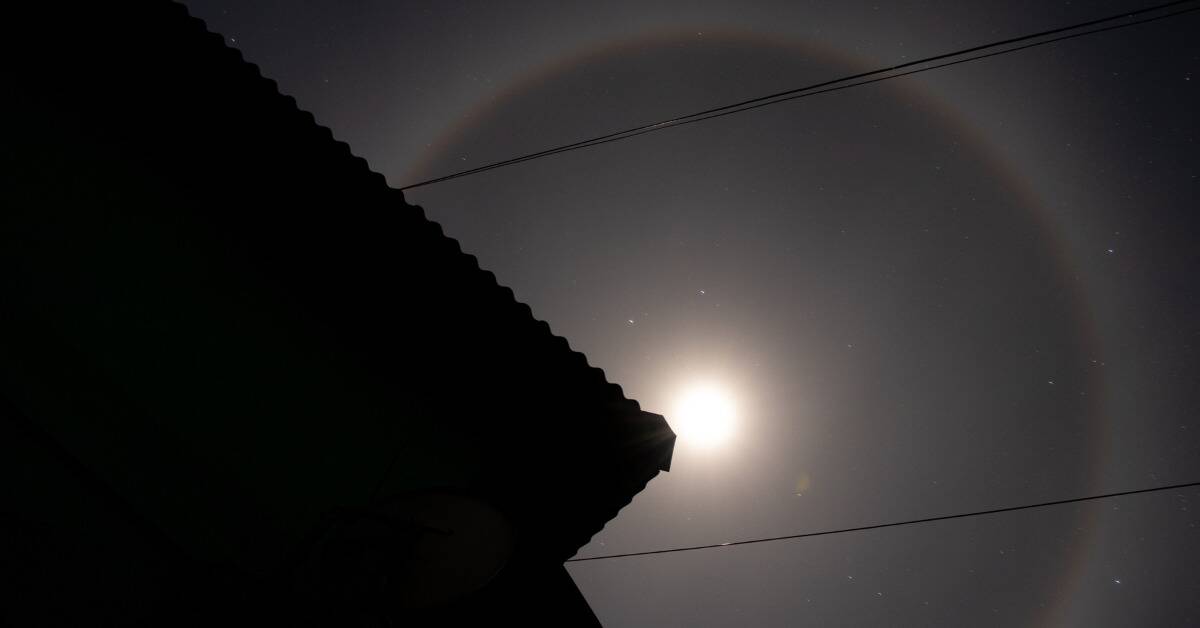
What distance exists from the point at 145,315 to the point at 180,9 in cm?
182

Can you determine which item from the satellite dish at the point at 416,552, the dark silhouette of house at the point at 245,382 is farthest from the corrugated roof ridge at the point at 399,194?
the satellite dish at the point at 416,552

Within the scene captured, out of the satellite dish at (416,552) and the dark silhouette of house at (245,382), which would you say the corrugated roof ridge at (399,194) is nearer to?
the dark silhouette of house at (245,382)

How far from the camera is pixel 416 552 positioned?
2.41 m

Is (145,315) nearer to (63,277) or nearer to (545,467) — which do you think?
(63,277)

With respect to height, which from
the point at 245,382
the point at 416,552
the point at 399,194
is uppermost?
the point at 399,194

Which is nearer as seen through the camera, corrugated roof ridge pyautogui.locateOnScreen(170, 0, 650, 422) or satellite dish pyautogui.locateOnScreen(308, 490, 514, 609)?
satellite dish pyautogui.locateOnScreen(308, 490, 514, 609)

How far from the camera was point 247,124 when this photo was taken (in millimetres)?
3541


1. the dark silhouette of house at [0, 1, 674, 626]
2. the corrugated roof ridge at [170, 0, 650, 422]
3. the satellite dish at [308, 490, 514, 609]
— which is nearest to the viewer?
the satellite dish at [308, 490, 514, 609]

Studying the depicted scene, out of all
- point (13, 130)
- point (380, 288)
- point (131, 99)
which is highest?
point (131, 99)

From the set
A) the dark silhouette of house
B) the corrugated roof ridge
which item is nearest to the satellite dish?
the dark silhouette of house

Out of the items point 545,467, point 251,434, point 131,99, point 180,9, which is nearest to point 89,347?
point 251,434

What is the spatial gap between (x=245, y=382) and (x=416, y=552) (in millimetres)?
1631

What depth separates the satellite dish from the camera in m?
2.30

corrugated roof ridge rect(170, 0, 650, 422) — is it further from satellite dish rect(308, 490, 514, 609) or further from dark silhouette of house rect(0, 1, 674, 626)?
satellite dish rect(308, 490, 514, 609)
